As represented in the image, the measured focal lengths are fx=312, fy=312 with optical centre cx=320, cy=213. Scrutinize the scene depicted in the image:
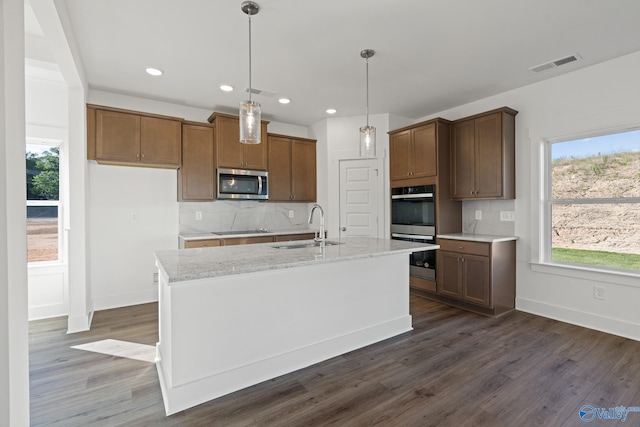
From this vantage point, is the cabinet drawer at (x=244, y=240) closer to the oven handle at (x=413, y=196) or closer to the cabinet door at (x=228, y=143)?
the cabinet door at (x=228, y=143)

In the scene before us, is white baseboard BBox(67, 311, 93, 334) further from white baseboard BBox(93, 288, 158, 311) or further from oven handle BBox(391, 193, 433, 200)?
oven handle BBox(391, 193, 433, 200)

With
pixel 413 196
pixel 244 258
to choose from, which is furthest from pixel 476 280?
pixel 244 258

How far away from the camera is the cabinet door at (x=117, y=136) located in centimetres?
355

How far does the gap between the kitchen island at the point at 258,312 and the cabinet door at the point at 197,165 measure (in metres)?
1.82

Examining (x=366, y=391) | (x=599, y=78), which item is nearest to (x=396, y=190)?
(x=599, y=78)

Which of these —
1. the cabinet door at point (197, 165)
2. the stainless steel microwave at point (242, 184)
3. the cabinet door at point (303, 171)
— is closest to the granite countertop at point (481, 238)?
the cabinet door at point (303, 171)

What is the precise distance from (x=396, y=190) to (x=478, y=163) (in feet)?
3.86

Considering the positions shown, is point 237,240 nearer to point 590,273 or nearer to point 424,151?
point 424,151

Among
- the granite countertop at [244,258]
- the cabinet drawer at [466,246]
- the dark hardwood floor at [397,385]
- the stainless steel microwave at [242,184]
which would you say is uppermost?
the stainless steel microwave at [242,184]

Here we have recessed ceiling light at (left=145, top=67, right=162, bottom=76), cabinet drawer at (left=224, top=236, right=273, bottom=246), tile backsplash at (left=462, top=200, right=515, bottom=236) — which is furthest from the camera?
cabinet drawer at (left=224, top=236, right=273, bottom=246)

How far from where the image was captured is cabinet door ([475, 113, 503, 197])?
3701 millimetres

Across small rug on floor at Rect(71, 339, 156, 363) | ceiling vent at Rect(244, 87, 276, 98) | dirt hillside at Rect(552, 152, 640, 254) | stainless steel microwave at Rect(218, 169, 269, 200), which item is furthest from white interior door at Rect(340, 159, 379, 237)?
small rug on floor at Rect(71, 339, 156, 363)

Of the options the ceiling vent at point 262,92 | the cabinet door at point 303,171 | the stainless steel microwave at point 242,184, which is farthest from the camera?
the cabinet door at point 303,171

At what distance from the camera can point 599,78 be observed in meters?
3.15
